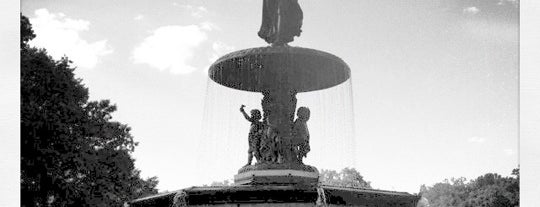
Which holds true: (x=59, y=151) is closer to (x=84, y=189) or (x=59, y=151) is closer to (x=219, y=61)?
(x=84, y=189)

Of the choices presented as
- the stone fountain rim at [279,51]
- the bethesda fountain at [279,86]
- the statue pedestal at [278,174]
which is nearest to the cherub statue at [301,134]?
the bethesda fountain at [279,86]

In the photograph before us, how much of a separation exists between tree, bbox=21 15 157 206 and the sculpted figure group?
36.2 ft

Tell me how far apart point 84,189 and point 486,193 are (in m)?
28.5

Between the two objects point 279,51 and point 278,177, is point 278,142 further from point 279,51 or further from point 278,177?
point 279,51

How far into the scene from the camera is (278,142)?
28.0ft

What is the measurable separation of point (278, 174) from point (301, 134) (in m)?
0.76

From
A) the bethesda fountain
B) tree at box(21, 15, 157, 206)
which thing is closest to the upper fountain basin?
the bethesda fountain

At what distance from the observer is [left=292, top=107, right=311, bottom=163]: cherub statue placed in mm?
8586

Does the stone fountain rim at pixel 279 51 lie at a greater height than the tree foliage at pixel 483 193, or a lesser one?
greater

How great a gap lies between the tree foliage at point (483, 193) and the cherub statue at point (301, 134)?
23.2 meters

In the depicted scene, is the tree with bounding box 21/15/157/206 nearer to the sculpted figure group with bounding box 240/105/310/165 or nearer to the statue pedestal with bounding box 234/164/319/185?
the sculpted figure group with bounding box 240/105/310/165

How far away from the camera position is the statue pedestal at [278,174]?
8.17 m

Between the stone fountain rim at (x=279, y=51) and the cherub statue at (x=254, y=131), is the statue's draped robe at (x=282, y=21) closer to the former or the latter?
the stone fountain rim at (x=279, y=51)

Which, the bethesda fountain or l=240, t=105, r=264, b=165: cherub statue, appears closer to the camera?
the bethesda fountain
